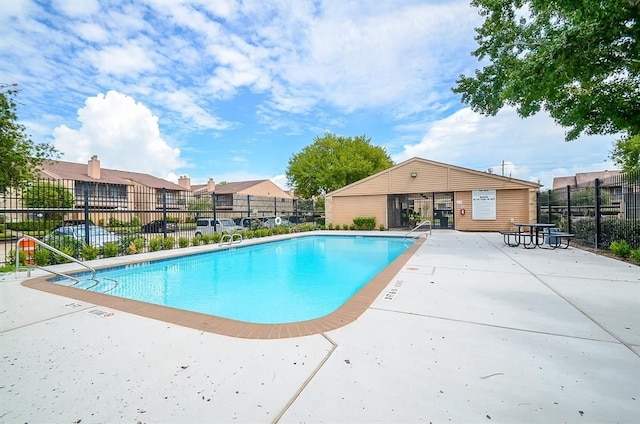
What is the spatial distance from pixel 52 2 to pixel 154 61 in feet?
10.7

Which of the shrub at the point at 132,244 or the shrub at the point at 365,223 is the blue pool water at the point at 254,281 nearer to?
the shrub at the point at 132,244

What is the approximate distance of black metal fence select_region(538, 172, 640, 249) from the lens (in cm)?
762

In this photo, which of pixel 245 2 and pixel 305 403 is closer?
pixel 305 403

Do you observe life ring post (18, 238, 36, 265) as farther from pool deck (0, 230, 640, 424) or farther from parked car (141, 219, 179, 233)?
parked car (141, 219, 179, 233)

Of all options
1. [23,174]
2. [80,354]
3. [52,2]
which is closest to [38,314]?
[80,354]

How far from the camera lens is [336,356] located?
2.52 m

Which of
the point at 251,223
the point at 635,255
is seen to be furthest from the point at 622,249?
the point at 251,223

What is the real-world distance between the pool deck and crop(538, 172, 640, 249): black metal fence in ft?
17.9

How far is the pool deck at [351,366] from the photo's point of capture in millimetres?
1827

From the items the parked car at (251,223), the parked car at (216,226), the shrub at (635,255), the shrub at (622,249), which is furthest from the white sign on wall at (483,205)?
the parked car at (216,226)

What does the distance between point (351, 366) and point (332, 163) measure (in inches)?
994

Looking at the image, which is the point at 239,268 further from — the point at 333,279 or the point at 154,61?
the point at 154,61

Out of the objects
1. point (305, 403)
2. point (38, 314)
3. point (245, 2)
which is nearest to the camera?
point (305, 403)

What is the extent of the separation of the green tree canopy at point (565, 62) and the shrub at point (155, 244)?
496 inches
